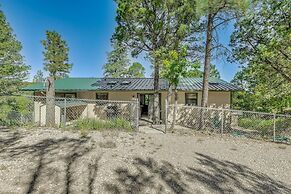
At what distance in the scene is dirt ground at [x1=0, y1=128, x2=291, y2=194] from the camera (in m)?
4.39

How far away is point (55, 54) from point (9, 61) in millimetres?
17807

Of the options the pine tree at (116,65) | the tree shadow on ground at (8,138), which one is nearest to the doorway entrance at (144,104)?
the tree shadow on ground at (8,138)

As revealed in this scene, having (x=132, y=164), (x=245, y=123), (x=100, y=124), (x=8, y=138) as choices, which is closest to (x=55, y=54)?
(x=100, y=124)

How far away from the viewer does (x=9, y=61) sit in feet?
63.8

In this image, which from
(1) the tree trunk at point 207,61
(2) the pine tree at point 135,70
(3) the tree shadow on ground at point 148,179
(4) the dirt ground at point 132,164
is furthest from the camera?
(2) the pine tree at point 135,70

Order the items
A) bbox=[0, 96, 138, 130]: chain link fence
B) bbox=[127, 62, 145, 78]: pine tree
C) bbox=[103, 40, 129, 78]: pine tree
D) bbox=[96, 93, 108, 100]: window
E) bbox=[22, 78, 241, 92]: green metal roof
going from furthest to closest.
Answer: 1. bbox=[127, 62, 145, 78]: pine tree
2. bbox=[103, 40, 129, 78]: pine tree
3. bbox=[96, 93, 108, 100]: window
4. bbox=[22, 78, 241, 92]: green metal roof
5. bbox=[0, 96, 138, 130]: chain link fence

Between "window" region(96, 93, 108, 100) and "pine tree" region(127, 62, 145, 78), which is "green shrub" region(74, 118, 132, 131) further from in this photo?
"pine tree" region(127, 62, 145, 78)

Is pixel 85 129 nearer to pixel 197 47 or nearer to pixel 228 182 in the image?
pixel 228 182

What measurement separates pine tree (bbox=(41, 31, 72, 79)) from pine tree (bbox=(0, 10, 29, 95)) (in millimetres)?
15250

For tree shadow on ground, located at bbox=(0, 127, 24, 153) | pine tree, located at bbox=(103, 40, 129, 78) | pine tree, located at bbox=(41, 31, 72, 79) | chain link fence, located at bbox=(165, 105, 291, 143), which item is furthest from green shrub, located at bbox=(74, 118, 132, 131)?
pine tree, located at bbox=(41, 31, 72, 79)

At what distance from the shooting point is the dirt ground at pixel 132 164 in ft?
14.4

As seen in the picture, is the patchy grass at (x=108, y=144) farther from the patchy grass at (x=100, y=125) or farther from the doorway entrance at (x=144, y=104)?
the doorway entrance at (x=144, y=104)

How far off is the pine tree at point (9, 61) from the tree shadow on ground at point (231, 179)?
19527 millimetres

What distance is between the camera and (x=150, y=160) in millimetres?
5812
